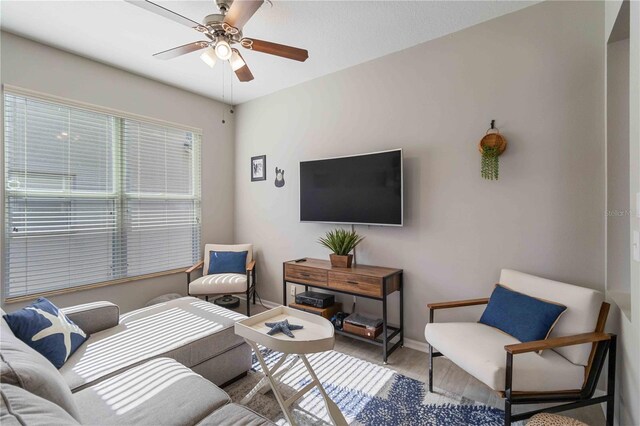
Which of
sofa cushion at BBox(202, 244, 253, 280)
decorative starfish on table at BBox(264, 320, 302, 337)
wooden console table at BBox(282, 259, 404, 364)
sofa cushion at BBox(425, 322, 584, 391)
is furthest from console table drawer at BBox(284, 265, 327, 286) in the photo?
sofa cushion at BBox(425, 322, 584, 391)

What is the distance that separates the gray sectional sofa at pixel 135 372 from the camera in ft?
3.22

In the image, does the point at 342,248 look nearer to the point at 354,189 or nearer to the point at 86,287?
the point at 354,189

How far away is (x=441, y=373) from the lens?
2283 mm

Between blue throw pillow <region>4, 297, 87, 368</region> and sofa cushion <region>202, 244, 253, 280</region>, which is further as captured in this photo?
sofa cushion <region>202, 244, 253, 280</region>

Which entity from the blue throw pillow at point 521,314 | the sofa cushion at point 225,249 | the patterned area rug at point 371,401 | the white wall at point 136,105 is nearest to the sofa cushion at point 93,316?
the patterned area rug at point 371,401

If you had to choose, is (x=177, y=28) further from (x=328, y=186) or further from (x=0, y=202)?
(x=0, y=202)

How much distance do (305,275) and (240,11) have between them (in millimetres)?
2243

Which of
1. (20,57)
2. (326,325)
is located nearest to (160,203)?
(20,57)

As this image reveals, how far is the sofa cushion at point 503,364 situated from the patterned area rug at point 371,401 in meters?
0.36

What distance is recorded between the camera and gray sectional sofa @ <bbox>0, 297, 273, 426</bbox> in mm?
980

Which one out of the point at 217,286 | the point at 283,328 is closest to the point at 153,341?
the point at 283,328

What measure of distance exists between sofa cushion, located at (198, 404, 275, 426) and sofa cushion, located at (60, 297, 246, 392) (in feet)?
2.32

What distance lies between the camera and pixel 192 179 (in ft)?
13.0

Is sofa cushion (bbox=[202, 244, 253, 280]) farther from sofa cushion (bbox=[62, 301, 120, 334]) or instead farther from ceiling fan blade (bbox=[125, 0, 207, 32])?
ceiling fan blade (bbox=[125, 0, 207, 32])
